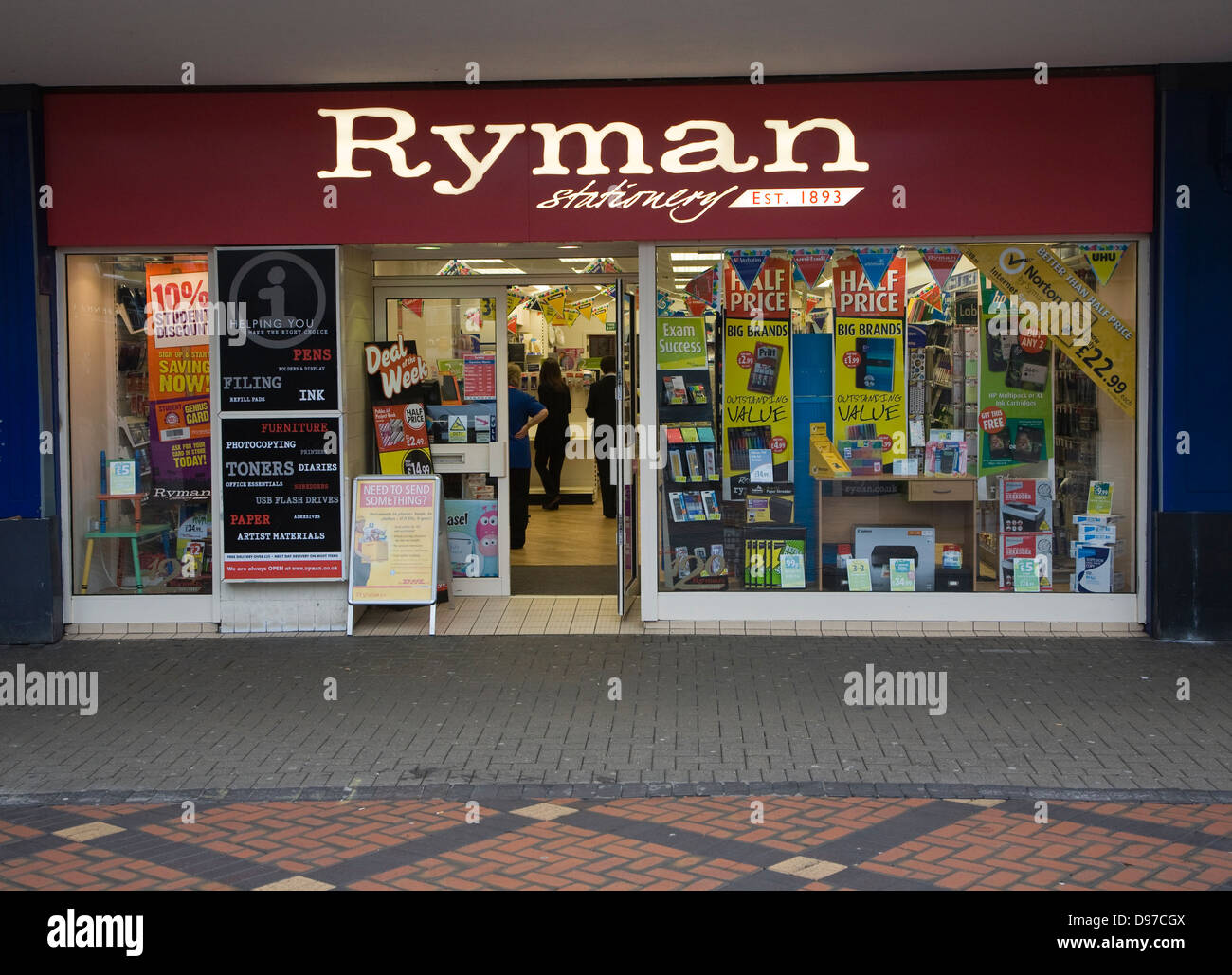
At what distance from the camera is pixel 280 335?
914cm

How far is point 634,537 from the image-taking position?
390 inches

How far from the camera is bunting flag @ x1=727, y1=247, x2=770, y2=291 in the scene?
916cm

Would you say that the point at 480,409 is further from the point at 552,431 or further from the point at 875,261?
the point at 552,431

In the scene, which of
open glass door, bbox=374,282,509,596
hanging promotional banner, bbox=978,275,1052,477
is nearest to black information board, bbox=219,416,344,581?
open glass door, bbox=374,282,509,596

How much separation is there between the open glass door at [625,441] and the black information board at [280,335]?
1.99 meters

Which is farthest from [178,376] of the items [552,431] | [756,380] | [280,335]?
[552,431]

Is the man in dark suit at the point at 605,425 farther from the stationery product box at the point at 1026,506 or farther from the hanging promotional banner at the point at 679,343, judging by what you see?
the stationery product box at the point at 1026,506

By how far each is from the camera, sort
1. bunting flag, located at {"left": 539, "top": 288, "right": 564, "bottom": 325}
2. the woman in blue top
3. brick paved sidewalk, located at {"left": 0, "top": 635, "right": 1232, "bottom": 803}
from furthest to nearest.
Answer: bunting flag, located at {"left": 539, "top": 288, "right": 564, "bottom": 325}
the woman in blue top
brick paved sidewalk, located at {"left": 0, "top": 635, "right": 1232, "bottom": 803}

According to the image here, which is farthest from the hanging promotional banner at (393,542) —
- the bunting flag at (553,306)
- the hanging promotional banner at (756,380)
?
the bunting flag at (553,306)

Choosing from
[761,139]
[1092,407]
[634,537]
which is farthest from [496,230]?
[1092,407]

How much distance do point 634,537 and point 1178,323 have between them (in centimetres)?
403

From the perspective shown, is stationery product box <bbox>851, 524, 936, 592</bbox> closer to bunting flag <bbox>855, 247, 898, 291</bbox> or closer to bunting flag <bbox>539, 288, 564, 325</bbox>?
bunting flag <bbox>855, 247, 898, 291</bbox>

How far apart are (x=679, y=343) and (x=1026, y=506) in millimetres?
2687

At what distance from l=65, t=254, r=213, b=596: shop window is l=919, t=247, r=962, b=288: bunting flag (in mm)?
5022
